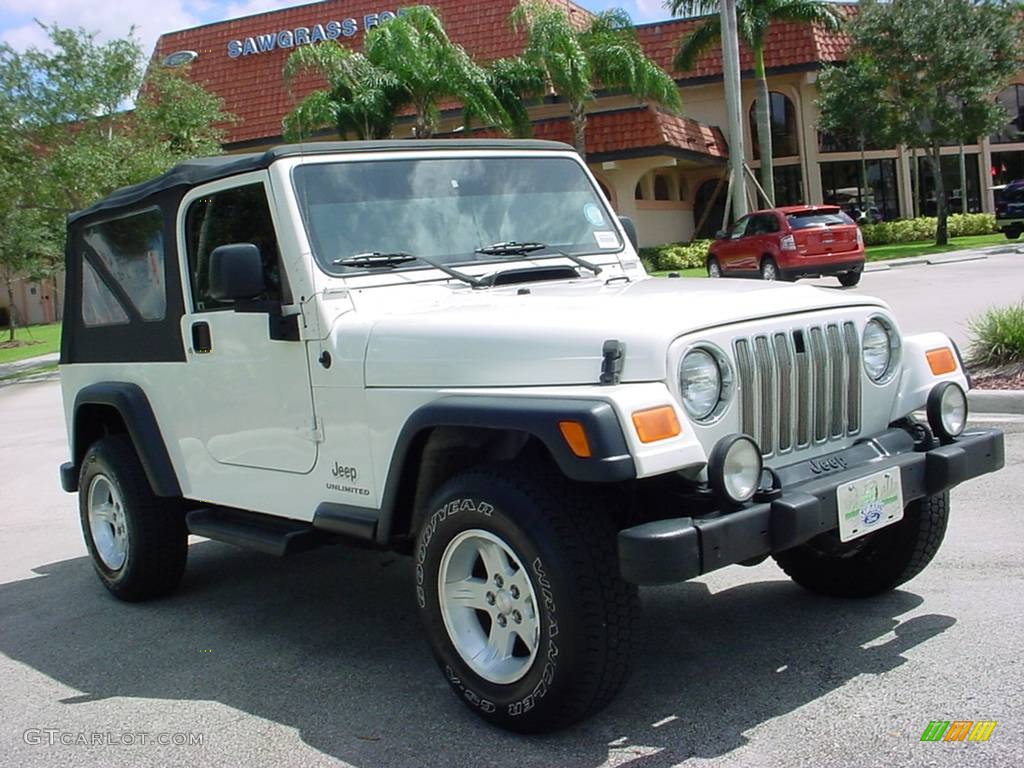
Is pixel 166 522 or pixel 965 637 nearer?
pixel 965 637

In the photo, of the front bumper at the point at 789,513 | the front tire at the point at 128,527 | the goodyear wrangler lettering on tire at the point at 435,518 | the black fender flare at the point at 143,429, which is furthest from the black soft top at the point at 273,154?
the front bumper at the point at 789,513

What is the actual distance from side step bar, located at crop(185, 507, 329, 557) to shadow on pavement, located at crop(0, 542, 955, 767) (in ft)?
1.73

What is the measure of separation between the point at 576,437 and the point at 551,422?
101 millimetres

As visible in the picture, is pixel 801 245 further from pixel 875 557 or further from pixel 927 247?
pixel 875 557

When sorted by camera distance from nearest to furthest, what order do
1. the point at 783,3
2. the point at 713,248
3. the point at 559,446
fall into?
the point at 559,446
the point at 713,248
the point at 783,3

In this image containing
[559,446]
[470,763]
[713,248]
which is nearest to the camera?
[559,446]

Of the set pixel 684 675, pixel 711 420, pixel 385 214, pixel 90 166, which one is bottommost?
pixel 684 675

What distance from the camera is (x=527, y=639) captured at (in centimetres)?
385

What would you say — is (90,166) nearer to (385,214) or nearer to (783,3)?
(783,3)

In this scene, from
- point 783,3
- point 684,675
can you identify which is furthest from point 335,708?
point 783,3

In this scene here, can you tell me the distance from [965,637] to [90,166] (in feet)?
69.6

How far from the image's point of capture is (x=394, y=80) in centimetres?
2766

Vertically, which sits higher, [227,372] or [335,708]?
[227,372]

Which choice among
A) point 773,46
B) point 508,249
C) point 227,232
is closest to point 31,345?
point 773,46
